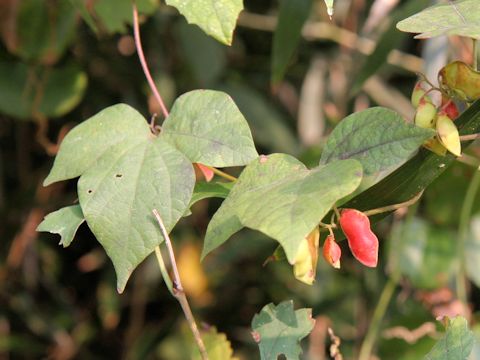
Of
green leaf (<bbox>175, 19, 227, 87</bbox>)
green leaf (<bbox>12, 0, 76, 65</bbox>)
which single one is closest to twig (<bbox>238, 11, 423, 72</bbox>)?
green leaf (<bbox>175, 19, 227, 87</bbox>)

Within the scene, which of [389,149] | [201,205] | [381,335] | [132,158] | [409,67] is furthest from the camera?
[201,205]

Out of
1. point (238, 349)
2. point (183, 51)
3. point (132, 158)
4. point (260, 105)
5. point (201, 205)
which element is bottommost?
point (238, 349)

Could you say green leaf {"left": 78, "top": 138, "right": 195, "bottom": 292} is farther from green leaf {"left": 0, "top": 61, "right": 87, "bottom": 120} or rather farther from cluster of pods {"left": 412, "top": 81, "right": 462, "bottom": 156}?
green leaf {"left": 0, "top": 61, "right": 87, "bottom": 120}

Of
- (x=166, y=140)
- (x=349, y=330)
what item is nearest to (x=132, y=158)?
(x=166, y=140)

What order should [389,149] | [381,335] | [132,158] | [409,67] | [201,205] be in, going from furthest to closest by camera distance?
[201,205]
[409,67]
[381,335]
[132,158]
[389,149]

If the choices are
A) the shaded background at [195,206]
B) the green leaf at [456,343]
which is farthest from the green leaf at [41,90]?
the green leaf at [456,343]

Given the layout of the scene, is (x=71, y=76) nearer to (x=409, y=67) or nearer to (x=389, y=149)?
(x=409, y=67)

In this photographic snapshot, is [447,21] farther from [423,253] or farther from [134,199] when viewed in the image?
[423,253]
